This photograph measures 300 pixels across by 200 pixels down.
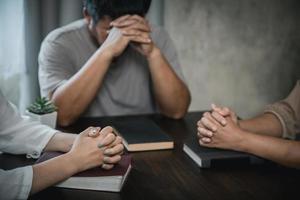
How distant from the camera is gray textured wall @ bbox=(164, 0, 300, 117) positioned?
2.73 meters

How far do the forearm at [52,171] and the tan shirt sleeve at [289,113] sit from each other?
2.64 feet

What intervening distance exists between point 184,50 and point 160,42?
748 millimetres

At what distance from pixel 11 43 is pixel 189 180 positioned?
1462 mm

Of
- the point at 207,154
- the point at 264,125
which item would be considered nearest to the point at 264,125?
the point at 264,125

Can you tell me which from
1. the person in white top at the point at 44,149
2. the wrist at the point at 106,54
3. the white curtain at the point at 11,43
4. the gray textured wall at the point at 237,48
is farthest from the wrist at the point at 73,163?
the gray textured wall at the point at 237,48

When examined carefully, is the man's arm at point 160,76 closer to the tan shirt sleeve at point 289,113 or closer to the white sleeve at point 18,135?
the tan shirt sleeve at point 289,113

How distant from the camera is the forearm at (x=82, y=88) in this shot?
5.43 feet

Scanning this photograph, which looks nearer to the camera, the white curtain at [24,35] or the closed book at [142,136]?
the closed book at [142,136]

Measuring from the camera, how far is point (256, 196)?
3.35 feet

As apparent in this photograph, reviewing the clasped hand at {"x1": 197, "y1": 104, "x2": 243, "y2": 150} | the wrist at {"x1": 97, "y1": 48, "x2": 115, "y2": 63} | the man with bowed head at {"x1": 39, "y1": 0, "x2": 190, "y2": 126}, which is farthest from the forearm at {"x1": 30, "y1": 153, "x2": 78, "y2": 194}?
the wrist at {"x1": 97, "y1": 48, "x2": 115, "y2": 63}

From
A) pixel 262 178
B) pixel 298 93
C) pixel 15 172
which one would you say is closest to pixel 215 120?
pixel 262 178

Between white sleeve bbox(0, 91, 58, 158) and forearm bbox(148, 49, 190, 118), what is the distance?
64 centimetres

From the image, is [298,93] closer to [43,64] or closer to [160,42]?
[160,42]

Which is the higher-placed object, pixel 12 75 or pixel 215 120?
pixel 215 120
